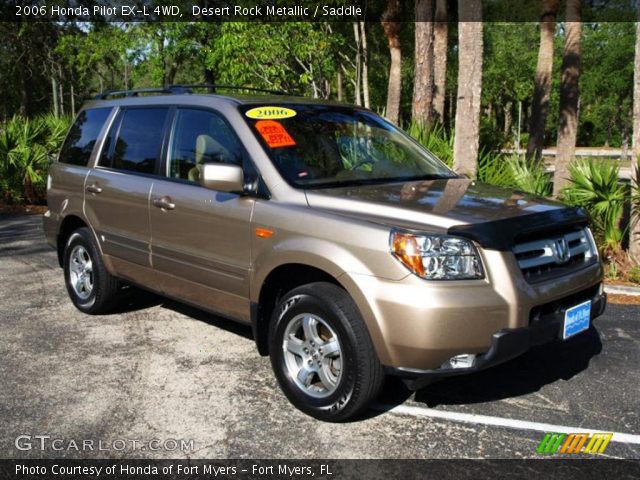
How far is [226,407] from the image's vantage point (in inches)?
160

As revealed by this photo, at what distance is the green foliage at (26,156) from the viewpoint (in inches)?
563

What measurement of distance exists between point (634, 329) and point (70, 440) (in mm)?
4603

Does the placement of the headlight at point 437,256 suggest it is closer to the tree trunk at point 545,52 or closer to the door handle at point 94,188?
the door handle at point 94,188

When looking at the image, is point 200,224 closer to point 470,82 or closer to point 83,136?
point 83,136

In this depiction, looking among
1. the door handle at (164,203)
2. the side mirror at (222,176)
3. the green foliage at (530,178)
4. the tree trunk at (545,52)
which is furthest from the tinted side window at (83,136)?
the tree trunk at (545,52)

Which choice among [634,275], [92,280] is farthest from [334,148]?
[634,275]

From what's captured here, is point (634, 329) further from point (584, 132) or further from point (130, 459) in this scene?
point (584, 132)

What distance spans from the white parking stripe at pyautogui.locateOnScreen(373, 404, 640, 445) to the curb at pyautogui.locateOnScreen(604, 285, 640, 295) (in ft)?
12.0

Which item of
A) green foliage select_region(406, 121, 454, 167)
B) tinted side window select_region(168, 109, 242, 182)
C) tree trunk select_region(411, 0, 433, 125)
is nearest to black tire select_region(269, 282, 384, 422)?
tinted side window select_region(168, 109, 242, 182)

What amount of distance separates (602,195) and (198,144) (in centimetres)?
520

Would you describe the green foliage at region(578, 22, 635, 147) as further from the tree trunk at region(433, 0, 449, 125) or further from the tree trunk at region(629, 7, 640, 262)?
the tree trunk at region(629, 7, 640, 262)

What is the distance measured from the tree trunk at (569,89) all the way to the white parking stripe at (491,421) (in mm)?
12065

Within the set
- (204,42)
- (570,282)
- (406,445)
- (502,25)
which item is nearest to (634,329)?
(570,282)

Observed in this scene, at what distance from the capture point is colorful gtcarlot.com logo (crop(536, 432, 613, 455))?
3541 millimetres
